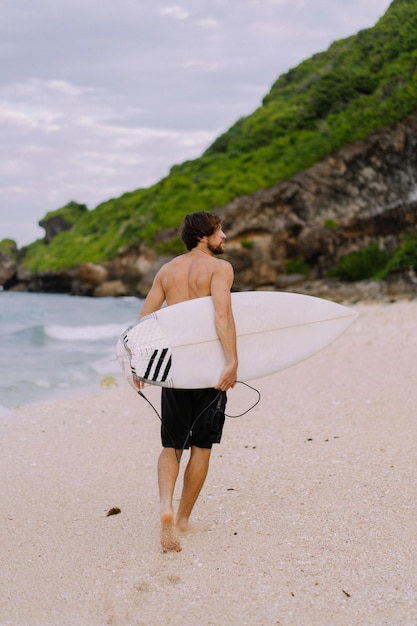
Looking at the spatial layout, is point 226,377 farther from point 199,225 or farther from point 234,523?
point 234,523

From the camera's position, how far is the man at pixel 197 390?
373 centimetres

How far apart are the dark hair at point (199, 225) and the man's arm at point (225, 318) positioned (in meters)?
0.22

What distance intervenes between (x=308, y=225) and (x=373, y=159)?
13.4 ft

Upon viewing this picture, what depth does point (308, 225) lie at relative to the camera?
29.7 metres

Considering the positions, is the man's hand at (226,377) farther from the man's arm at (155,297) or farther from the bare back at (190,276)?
the man's arm at (155,297)

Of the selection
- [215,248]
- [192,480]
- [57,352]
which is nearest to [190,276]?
[215,248]

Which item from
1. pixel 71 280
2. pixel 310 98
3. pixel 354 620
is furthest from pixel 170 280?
pixel 71 280

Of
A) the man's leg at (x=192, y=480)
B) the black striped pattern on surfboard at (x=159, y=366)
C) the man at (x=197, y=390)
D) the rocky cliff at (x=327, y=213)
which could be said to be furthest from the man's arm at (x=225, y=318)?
the rocky cliff at (x=327, y=213)

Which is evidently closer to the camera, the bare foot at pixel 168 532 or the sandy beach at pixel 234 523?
the sandy beach at pixel 234 523

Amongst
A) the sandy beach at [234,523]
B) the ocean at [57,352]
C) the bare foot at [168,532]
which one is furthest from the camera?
the ocean at [57,352]

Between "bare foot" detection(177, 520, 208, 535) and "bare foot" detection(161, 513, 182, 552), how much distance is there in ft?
1.02

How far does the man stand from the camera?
373 cm

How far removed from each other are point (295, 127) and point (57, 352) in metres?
22.5

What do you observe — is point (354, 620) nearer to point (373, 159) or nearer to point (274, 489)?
point (274, 489)
